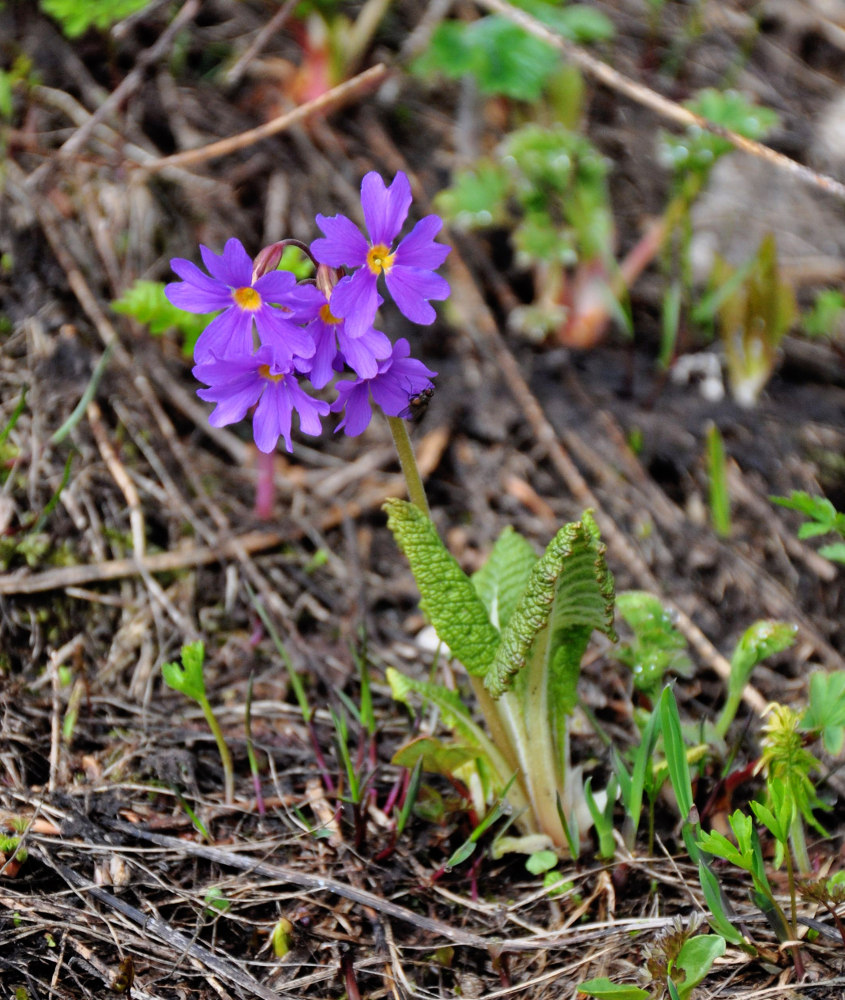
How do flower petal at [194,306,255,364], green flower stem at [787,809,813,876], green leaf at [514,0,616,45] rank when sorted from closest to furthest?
flower petal at [194,306,255,364] → green flower stem at [787,809,813,876] → green leaf at [514,0,616,45]

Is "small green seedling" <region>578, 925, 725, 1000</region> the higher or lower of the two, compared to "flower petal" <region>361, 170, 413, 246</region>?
lower

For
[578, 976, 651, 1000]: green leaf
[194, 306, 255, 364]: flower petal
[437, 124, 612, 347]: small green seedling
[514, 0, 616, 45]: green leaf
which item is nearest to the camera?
[578, 976, 651, 1000]: green leaf

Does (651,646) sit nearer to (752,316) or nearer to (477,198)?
(752,316)

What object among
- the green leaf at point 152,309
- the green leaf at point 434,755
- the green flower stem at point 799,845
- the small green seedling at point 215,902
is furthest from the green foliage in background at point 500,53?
the small green seedling at point 215,902

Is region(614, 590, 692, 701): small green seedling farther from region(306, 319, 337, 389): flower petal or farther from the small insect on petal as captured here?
region(306, 319, 337, 389): flower petal

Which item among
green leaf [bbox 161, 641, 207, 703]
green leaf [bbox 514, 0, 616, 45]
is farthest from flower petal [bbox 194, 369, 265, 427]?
green leaf [bbox 514, 0, 616, 45]

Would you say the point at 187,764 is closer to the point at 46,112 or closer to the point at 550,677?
the point at 550,677

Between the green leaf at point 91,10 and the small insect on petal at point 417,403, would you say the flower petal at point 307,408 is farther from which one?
the green leaf at point 91,10
